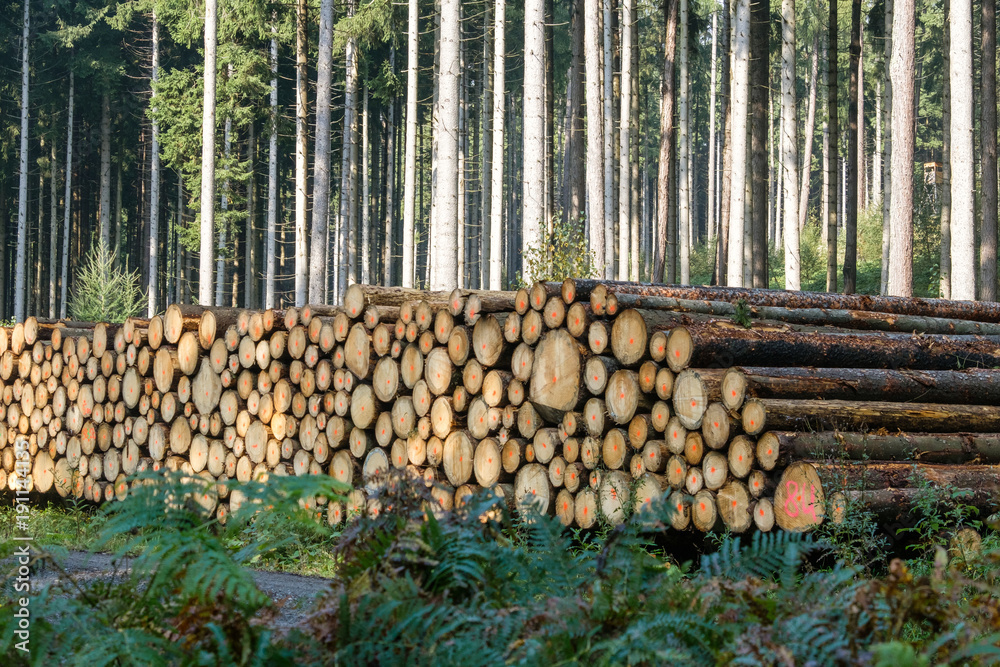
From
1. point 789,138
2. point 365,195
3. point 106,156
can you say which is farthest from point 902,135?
point 106,156

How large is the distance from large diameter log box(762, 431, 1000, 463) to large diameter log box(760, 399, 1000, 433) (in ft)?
0.21

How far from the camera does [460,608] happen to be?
244 cm

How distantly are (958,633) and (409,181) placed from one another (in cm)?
1830

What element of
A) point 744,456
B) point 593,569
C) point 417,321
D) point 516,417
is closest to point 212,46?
point 417,321

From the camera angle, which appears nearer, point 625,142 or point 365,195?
point 625,142

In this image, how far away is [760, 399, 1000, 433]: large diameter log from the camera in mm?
4832

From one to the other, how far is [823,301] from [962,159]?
18.7 ft

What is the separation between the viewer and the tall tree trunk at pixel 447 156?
438 inches

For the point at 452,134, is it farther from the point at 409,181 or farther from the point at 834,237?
the point at 834,237

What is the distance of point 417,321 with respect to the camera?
6863mm

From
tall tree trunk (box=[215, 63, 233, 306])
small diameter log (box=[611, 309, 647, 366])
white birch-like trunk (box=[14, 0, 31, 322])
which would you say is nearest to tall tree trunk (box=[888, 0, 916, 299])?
small diameter log (box=[611, 309, 647, 366])

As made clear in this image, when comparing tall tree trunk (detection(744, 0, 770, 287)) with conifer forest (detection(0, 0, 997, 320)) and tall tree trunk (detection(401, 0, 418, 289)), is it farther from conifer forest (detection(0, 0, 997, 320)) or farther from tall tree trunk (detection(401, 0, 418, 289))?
tall tree trunk (detection(401, 0, 418, 289))

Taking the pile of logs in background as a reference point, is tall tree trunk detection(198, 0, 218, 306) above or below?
above

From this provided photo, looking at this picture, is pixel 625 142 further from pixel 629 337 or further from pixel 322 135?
pixel 629 337
